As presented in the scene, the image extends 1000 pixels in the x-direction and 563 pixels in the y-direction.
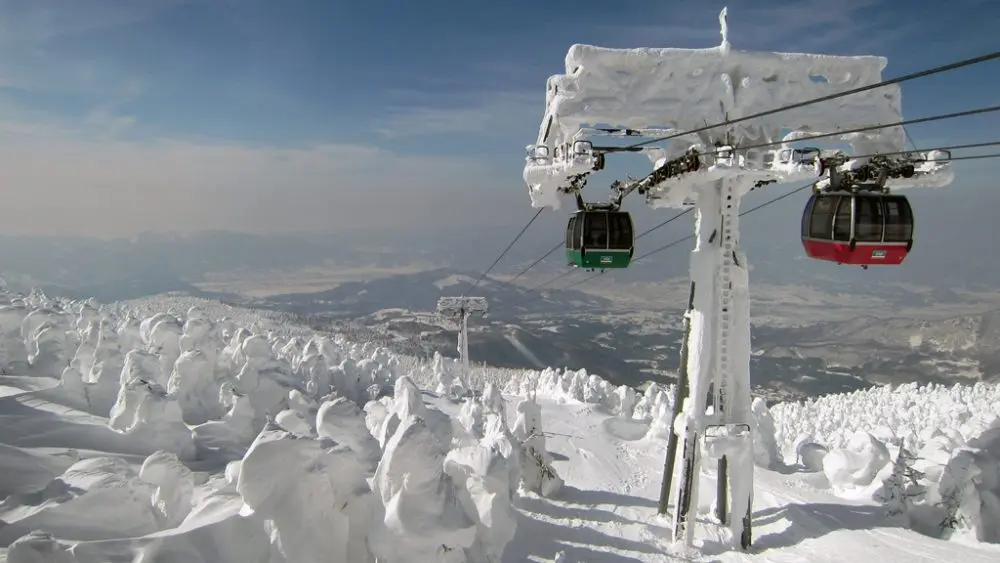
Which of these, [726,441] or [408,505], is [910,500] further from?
[408,505]

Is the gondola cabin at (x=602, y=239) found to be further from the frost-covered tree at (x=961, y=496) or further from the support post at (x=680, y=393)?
the frost-covered tree at (x=961, y=496)

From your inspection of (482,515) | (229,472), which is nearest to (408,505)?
(482,515)

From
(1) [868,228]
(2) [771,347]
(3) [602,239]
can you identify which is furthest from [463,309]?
(2) [771,347]

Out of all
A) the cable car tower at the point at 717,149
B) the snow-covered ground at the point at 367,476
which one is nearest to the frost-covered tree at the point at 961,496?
the snow-covered ground at the point at 367,476

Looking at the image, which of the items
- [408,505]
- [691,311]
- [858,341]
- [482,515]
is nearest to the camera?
[408,505]

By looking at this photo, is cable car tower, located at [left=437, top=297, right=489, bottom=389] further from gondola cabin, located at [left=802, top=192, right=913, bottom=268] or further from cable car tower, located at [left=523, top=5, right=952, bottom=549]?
gondola cabin, located at [left=802, top=192, right=913, bottom=268]

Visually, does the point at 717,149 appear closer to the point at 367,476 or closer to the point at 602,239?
the point at 602,239

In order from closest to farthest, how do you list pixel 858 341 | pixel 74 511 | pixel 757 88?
pixel 74 511 → pixel 757 88 → pixel 858 341
